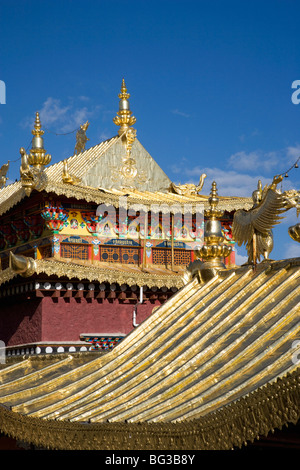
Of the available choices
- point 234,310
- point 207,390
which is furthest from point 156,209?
point 207,390

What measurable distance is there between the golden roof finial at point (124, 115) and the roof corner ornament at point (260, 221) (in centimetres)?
1220

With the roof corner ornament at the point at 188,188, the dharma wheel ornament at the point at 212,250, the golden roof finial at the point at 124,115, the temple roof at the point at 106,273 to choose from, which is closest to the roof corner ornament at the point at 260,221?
the dharma wheel ornament at the point at 212,250

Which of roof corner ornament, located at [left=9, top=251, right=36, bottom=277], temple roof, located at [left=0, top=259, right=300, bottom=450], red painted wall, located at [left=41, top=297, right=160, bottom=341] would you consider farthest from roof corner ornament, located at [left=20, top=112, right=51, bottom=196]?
temple roof, located at [left=0, top=259, right=300, bottom=450]

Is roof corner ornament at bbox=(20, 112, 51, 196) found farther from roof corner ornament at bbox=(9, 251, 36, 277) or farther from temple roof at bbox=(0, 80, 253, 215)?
roof corner ornament at bbox=(9, 251, 36, 277)

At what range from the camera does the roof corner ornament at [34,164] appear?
15266mm

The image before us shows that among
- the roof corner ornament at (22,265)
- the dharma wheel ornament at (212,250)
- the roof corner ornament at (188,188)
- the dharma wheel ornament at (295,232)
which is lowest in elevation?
the dharma wheel ornament at (295,232)

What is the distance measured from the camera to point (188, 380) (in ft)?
18.6

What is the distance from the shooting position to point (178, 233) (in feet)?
58.0

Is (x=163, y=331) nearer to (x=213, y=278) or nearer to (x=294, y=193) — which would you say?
(x=213, y=278)

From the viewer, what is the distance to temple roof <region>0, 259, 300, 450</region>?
438cm

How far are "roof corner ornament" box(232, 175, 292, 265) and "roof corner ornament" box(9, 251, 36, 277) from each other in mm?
7823

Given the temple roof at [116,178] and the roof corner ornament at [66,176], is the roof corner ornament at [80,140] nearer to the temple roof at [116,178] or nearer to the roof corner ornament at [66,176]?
the temple roof at [116,178]

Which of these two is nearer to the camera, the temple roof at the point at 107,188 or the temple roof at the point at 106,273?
the temple roof at the point at 106,273
